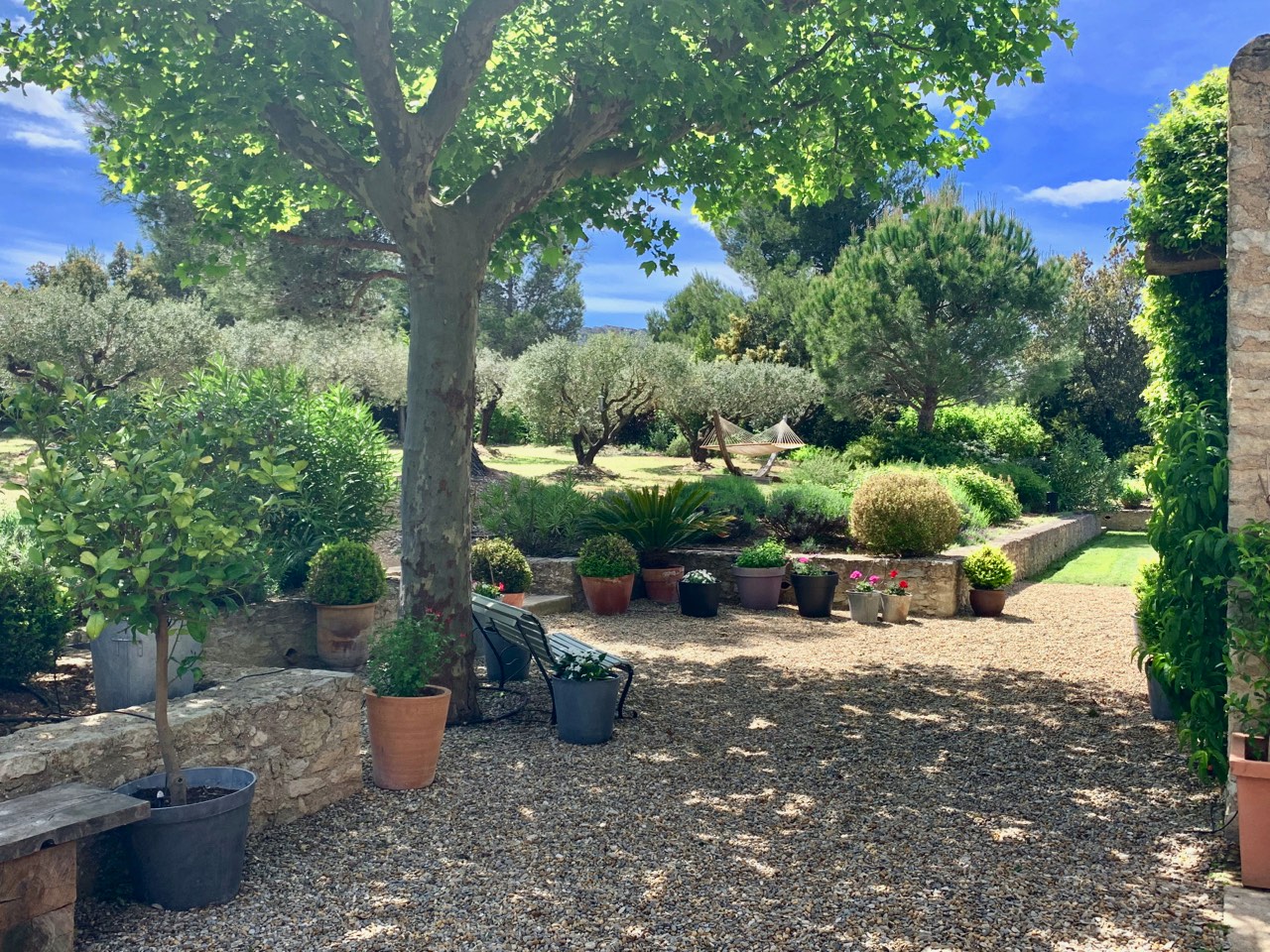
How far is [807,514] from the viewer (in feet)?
38.1

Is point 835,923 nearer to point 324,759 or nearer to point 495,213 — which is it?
point 324,759

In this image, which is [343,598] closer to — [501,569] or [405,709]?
[501,569]

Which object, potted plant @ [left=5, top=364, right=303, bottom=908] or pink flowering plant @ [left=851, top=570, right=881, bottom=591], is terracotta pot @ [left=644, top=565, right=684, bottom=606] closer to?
pink flowering plant @ [left=851, top=570, right=881, bottom=591]

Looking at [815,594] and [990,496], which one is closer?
[815,594]

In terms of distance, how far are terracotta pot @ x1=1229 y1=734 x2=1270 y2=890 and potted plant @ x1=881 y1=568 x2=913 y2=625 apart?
19.4 feet

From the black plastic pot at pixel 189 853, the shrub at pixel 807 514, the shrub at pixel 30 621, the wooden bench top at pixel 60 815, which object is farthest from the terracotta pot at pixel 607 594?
the wooden bench top at pixel 60 815

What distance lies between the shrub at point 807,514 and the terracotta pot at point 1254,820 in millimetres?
7932

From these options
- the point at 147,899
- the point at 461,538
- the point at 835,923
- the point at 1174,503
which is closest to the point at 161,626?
Answer: the point at 147,899

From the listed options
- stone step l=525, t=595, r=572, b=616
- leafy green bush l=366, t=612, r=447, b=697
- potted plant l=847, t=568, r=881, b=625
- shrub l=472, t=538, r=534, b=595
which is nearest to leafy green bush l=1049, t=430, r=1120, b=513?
potted plant l=847, t=568, r=881, b=625

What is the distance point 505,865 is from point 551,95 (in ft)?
19.4

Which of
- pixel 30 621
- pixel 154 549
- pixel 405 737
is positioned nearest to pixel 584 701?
pixel 405 737

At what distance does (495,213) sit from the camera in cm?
573

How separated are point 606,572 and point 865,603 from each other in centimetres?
262

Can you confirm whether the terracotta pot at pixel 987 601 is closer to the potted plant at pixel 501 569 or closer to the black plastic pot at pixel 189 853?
the potted plant at pixel 501 569
